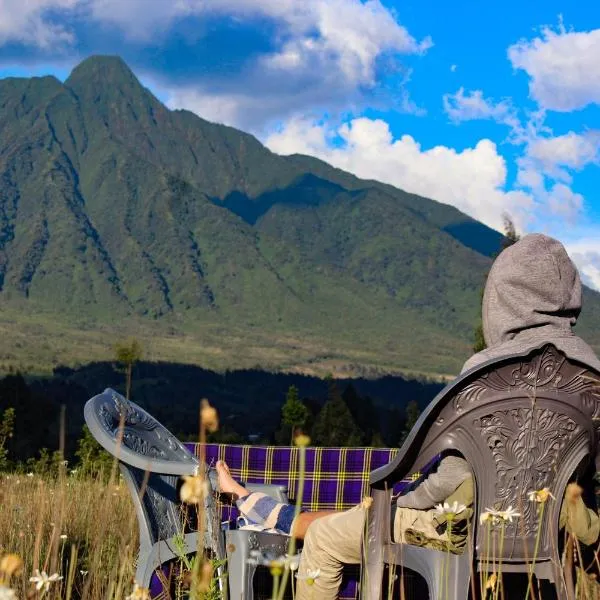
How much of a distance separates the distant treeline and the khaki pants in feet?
5.49

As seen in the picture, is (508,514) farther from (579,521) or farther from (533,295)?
(533,295)

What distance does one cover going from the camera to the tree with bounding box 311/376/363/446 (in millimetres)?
12389

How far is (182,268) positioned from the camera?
175250 millimetres

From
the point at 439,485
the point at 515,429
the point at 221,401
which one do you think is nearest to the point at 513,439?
the point at 515,429

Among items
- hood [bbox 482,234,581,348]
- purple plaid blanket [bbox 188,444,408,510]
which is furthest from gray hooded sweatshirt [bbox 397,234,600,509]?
purple plaid blanket [bbox 188,444,408,510]

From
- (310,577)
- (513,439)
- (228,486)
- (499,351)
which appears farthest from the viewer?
(228,486)

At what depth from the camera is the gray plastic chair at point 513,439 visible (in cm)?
269

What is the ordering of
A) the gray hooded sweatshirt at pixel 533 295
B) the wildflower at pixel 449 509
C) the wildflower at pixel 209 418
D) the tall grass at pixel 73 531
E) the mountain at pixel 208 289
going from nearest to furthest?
1. the wildflower at pixel 209 418
2. the wildflower at pixel 449 509
3. the gray hooded sweatshirt at pixel 533 295
4. the tall grass at pixel 73 531
5. the mountain at pixel 208 289

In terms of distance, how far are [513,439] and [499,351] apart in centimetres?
32

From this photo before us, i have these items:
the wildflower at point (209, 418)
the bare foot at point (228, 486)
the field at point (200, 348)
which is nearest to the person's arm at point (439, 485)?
the bare foot at point (228, 486)

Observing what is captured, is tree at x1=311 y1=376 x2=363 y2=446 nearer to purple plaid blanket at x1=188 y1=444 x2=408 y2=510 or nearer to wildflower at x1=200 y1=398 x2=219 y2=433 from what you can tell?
purple plaid blanket at x1=188 y1=444 x2=408 y2=510

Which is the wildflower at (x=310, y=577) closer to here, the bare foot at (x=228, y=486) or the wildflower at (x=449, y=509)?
the wildflower at (x=449, y=509)

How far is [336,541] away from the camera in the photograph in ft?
9.80

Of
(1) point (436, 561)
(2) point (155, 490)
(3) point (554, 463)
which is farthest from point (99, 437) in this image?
(3) point (554, 463)
